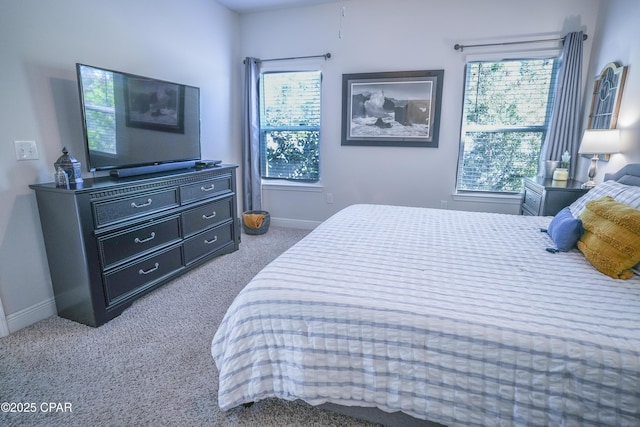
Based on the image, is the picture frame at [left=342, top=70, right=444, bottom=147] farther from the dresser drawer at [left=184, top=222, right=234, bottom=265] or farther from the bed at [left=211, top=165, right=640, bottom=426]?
the bed at [left=211, top=165, right=640, bottom=426]

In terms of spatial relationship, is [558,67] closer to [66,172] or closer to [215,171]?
[215,171]

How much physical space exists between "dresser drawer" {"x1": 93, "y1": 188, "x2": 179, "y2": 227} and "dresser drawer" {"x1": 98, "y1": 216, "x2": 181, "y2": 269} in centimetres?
10

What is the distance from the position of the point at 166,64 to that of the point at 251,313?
2856 mm

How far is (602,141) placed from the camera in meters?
2.55

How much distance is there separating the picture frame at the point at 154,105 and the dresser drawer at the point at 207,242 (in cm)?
99

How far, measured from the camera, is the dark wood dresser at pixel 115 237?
6.81 feet

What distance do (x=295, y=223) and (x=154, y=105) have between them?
231 centimetres

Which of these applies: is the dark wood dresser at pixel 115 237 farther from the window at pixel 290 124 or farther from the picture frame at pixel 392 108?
the picture frame at pixel 392 108

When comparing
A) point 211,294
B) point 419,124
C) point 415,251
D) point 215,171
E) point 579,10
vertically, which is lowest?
point 211,294

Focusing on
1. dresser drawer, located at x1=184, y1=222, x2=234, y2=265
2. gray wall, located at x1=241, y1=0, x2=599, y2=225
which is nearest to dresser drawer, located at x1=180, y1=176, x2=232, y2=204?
dresser drawer, located at x1=184, y1=222, x2=234, y2=265

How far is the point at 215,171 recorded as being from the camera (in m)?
3.15

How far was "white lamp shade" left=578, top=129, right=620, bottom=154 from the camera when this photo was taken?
250cm

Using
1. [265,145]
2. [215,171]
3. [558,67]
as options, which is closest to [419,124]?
[558,67]

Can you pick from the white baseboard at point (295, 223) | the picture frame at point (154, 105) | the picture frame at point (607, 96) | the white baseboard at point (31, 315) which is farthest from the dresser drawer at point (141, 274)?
the picture frame at point (607, 96)
